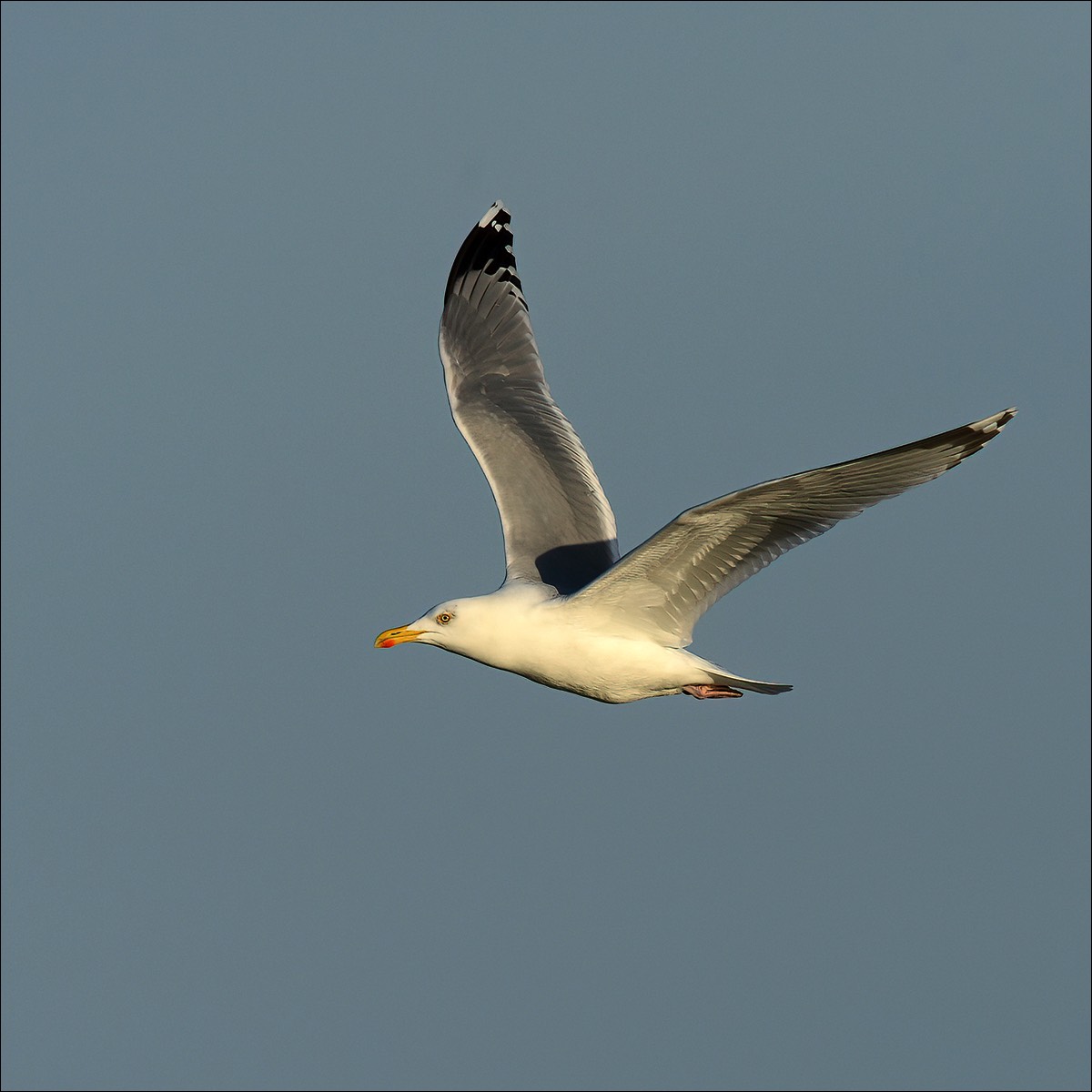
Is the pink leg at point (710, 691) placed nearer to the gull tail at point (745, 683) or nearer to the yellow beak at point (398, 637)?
the gull tail at point (745, 683)

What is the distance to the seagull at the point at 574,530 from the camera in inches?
369

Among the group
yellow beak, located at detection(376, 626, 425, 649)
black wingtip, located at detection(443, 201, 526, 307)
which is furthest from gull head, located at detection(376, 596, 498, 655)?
black wingtip, located at detection(443, 201, 526, 307)

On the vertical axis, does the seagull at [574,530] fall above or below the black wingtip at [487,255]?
below

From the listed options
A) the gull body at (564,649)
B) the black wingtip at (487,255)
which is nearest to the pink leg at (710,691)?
the gull body at (564,649)

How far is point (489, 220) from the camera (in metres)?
13.5

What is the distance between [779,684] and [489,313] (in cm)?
431

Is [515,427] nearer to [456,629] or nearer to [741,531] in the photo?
[456,629]

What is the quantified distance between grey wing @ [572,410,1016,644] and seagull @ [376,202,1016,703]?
0.03 ft

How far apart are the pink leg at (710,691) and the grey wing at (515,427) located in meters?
1.24

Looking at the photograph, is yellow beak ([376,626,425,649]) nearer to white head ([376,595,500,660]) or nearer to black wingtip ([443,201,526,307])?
white head ([376,595,500,660])

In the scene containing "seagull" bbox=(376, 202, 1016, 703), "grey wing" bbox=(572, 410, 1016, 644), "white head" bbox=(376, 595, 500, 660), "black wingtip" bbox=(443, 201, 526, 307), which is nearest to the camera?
"grey wing" bbox=(572, 410, 1016, 644)

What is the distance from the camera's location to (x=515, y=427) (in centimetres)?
1264

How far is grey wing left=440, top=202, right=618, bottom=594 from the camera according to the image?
39.6 ft

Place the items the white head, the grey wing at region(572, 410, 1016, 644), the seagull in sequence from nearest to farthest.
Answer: the grey wing at region(572, 410, 1016, 644) → the seagull → the white head
